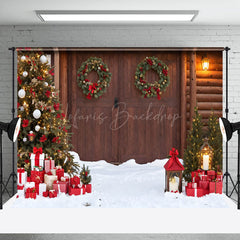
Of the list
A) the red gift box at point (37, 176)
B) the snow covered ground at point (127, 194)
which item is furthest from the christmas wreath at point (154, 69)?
the red gift box at point (37, 176)

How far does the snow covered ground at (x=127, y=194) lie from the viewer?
3979 mm

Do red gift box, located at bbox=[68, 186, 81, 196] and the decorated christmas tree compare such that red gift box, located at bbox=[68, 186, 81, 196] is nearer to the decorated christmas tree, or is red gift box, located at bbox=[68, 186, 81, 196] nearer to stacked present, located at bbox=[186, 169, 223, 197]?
the decorated christmas tree

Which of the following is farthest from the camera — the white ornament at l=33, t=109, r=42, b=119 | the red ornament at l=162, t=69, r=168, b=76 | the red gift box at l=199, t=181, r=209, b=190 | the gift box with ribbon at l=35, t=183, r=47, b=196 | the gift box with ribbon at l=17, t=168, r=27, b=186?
the red ornament at l=162, t=69, r=168, b=76

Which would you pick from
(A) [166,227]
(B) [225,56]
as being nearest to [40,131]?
(A) [166,227]

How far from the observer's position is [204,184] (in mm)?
4262

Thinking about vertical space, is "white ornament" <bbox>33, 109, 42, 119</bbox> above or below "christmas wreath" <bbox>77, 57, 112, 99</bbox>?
below

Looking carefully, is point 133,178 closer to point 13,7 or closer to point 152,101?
point 152,101

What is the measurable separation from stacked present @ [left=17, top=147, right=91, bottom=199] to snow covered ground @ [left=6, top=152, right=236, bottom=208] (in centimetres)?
9

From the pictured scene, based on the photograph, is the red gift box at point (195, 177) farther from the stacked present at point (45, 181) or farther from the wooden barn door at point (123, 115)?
the stacked present at point (45, 181)

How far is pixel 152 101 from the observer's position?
4754 millimetres

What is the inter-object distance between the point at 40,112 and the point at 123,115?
1153 millimetres

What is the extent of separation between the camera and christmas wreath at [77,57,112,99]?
4.70 metres

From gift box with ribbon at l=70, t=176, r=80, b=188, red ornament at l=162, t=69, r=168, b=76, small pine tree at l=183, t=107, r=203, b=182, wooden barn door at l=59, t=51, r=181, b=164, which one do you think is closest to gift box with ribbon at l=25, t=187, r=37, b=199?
gift box with ribbon at l=70, t=176, r=80, b=188

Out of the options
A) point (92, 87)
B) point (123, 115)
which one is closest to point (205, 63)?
point (123, 115)
